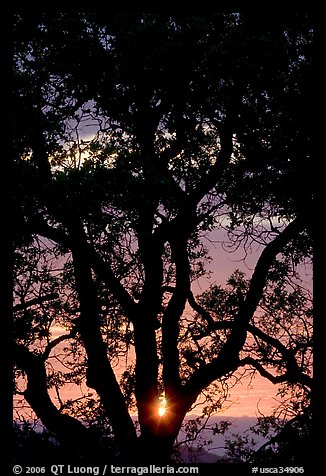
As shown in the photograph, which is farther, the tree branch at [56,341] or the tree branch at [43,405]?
the tree branch at [56,341]

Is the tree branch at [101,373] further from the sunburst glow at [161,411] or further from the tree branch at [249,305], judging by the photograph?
the tree branch at [249,305]

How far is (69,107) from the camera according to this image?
11.8m

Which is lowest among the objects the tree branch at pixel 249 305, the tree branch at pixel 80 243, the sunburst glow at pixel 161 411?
the sunburst glow at pixel 161 411

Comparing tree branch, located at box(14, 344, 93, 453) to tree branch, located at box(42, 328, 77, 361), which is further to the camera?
tree branch, located at box(42, 328, 77, 361)

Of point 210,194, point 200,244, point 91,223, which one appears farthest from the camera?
point 200,244

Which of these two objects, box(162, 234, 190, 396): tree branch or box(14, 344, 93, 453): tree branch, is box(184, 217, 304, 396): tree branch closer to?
box(162, 234, 190, 396): tree branch

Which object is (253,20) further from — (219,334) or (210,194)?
(219,334)

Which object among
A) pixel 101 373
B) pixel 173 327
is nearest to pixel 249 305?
pixel 173 327

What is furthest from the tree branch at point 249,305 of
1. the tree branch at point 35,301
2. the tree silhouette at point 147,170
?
the tree branch at point 35,301

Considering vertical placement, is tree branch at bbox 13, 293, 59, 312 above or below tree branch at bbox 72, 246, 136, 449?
above

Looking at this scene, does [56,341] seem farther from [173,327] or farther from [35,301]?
[173,327]

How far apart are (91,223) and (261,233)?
3808mm

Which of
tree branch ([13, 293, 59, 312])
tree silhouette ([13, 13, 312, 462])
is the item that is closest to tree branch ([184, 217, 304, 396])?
tree silhouette ([13, 13, 312, 462])

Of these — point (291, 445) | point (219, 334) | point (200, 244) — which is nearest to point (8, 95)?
point (291, 445)
